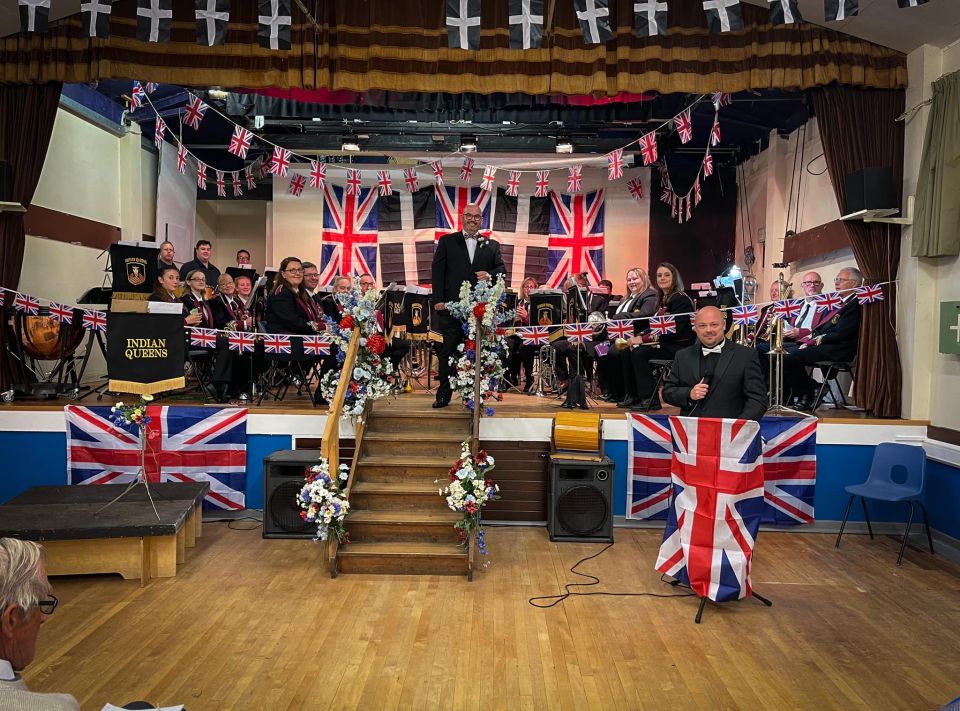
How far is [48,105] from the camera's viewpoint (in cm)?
657

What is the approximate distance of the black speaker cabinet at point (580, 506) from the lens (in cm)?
569

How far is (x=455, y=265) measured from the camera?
6.30 metres

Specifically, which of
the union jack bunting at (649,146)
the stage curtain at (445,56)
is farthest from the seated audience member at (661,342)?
the union jack bunting at (649,146)

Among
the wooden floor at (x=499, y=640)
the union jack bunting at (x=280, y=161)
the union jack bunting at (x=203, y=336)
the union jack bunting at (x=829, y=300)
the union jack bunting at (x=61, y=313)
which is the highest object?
the union jack bunting at (x=280, y=161)

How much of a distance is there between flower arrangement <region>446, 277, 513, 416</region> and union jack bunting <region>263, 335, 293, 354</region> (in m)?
1.67

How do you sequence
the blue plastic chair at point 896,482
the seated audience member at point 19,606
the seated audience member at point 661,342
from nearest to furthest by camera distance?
the seated audience member at point 19,606, the blue plastic chair at point 896,482, the seated audience member at point 661,342

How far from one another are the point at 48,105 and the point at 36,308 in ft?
5.96

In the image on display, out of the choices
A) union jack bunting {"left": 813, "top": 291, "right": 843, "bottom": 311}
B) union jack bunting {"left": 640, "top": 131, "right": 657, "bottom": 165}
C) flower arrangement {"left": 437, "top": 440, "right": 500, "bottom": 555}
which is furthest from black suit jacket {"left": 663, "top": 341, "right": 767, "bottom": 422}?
union jack bunting {"left": 640, "top": 131, "right": 657, "bottom": 165}

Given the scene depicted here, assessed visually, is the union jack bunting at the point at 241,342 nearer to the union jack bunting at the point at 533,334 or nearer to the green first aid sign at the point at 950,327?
the union jack bunting at the point at 533,334

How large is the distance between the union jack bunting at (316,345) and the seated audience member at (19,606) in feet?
16.3

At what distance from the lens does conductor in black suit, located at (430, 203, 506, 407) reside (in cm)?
623

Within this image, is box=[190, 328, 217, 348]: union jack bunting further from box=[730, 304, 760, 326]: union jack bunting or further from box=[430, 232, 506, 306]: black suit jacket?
box=[730, 304, 760, 326]: union jack bunting

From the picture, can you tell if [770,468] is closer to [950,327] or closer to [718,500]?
[950,327]

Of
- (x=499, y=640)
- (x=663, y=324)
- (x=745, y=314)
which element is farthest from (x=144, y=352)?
(x=745, y=314)
